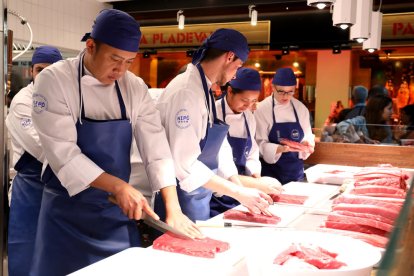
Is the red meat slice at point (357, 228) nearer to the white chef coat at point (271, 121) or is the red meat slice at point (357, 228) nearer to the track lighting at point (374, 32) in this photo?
the white chef coat at point (271, 121)

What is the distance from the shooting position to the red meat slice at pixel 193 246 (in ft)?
5.54

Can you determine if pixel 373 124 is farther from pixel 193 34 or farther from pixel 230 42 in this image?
pixel 193 34

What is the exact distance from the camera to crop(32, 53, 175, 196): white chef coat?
6.98ft

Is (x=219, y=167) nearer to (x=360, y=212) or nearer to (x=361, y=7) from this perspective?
(x=360, y=212)

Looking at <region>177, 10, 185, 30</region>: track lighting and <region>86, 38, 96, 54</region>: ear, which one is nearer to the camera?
<region>86, 38, 96, 54</region>: ear

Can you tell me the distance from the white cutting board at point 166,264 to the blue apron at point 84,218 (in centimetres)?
54

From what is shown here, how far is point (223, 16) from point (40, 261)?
696cm

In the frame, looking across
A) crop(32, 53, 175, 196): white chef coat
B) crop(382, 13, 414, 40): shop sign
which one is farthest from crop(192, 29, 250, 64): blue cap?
crop(382, 13, 414, 40): shop sign

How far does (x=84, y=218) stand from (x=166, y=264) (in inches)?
28.7

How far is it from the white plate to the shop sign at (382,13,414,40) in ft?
23.5

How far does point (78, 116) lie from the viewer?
224cm

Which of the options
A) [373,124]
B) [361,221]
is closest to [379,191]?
[361,221]

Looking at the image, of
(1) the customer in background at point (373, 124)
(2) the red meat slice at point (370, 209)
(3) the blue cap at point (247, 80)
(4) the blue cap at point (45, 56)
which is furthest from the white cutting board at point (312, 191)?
(4) the blue cap at point (45, 56)

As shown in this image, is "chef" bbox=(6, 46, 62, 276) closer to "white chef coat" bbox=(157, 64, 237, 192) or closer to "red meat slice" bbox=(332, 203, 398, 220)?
"white chef coat" bbox=(157, 64, 237, 192)
